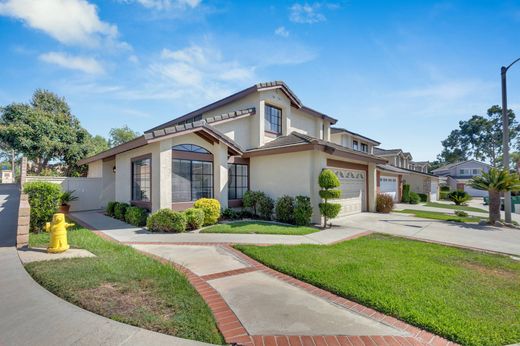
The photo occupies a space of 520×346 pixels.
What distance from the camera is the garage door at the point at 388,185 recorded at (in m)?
21.6

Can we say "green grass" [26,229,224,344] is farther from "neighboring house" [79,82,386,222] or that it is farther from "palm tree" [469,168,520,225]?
"palm tree" [469,168,520,225]

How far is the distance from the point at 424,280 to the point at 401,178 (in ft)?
→ 81.3

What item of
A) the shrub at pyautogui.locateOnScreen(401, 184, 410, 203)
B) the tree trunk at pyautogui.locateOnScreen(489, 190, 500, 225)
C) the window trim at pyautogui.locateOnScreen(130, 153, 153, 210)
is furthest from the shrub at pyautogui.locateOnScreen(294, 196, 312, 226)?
the shrub at pyautogui.locateOnScreen(401, 184, 410, 203)

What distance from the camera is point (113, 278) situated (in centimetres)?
479

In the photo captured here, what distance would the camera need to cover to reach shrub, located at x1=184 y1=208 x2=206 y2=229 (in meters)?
9.77

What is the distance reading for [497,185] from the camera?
12.3 m

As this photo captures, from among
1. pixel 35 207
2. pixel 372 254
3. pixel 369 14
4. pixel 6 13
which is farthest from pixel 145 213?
pixel 369 14

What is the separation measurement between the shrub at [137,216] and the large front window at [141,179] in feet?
2.14

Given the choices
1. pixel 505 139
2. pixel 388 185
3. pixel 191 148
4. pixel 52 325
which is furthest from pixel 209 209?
pixel 388 185

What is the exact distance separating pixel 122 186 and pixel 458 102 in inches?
763

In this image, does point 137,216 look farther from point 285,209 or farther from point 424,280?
point 424,280

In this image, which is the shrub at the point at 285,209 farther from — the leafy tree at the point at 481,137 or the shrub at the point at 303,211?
the leafy tree at the point at 481,137

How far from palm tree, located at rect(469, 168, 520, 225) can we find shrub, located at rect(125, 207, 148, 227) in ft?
54.3

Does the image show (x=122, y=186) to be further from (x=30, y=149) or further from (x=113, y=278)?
(x=30, y=149)
